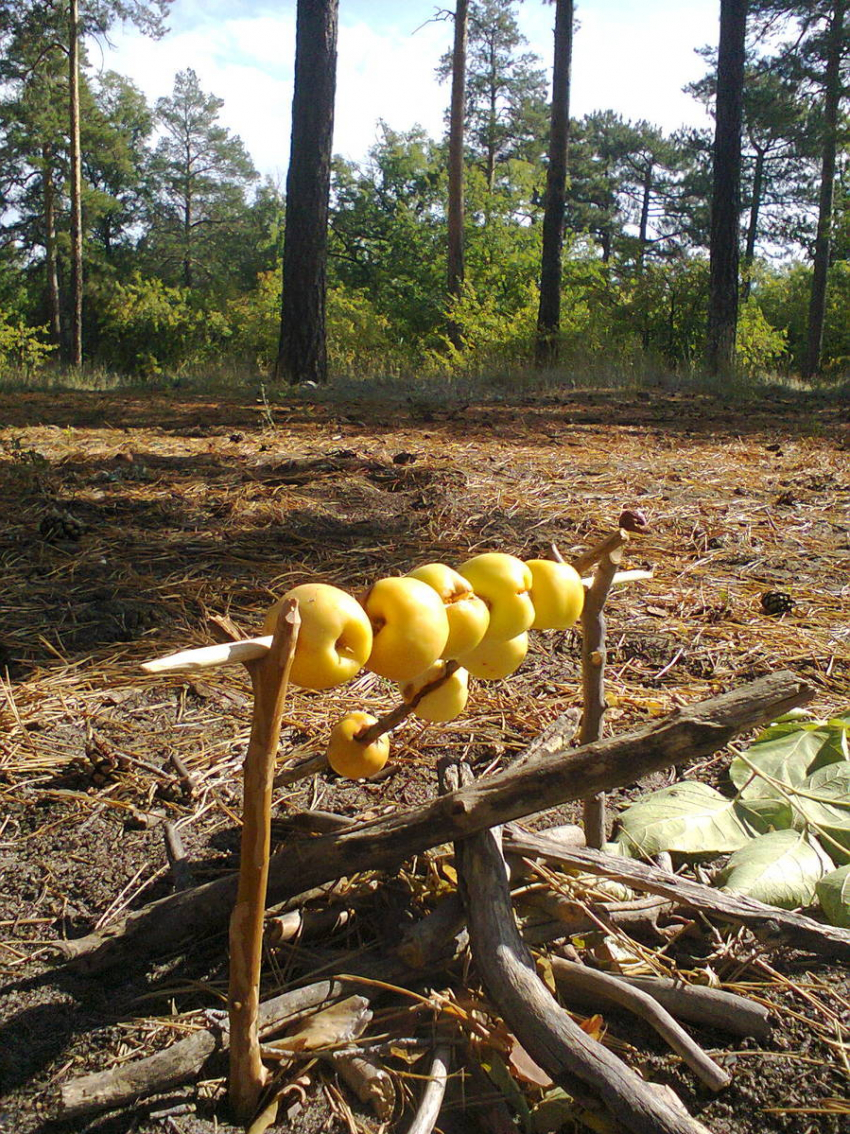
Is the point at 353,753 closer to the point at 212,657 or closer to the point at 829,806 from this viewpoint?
the point at 212,657

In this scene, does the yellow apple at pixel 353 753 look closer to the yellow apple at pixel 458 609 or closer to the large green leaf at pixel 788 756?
the yellow apple at pixel 458 609

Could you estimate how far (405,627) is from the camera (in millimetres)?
718

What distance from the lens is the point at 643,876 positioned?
1.11 metres

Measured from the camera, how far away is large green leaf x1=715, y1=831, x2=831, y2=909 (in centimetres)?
121

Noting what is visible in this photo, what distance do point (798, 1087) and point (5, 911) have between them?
45.0 inches

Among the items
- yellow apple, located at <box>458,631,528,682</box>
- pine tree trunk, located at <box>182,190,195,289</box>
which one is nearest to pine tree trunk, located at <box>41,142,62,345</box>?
pine tree trunk, located at <box>182,190,195,289</box>

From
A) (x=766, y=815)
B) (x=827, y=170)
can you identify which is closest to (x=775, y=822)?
(x=766, y=815)

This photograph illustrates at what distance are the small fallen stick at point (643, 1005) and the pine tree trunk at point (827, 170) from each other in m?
18.3

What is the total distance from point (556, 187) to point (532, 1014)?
503 inches

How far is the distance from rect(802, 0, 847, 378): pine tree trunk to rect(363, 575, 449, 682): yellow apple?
1853cm

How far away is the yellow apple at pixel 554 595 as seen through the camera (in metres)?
0.92

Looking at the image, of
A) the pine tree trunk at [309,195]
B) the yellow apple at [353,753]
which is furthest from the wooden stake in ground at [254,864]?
the pine tree trunk at [309,195]

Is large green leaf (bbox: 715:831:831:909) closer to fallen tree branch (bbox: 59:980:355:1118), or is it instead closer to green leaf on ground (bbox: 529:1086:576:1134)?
green leaf on ground (bbox: 529:1086:576:1134)

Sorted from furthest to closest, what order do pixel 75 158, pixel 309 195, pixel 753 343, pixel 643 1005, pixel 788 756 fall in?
pixel 75 158 < pixel 753 343 < pixel 309 195 < pixel 788 756 < pixel 643 1005
